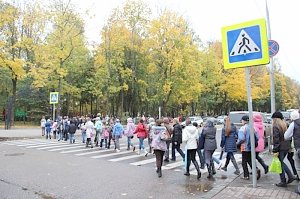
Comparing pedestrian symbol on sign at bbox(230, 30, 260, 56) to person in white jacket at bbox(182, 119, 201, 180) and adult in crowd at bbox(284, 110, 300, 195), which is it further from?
person in white jacket at bbox(182, 119, 201, 180)

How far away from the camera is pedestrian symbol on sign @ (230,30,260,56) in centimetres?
766

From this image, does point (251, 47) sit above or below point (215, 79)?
below

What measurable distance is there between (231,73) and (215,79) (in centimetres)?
309

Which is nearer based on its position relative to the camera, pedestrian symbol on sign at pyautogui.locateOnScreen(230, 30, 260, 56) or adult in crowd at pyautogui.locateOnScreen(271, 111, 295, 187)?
pedestrian symbol on sign at pyautogui.locateOnScreen(230, 30, 260, 56)

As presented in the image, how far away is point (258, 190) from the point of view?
7668 mm

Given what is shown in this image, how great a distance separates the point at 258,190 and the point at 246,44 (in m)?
3.27

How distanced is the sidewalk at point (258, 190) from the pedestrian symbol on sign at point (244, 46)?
10.1 ft

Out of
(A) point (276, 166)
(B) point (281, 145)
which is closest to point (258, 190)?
(A) point (276, 166)

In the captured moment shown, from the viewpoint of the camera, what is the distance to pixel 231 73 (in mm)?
54312

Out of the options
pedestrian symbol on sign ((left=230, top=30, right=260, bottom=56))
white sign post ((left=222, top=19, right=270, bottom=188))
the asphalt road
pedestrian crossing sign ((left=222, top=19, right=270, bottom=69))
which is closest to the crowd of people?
the asphalt road

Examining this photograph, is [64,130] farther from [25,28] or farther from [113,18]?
[113,18]

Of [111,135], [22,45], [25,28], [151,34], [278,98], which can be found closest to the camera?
[111,135]

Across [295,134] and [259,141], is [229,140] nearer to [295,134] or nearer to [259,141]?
[259,141]

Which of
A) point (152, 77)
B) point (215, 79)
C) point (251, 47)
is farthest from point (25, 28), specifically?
point (251, 47)
